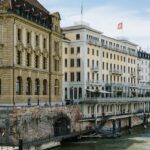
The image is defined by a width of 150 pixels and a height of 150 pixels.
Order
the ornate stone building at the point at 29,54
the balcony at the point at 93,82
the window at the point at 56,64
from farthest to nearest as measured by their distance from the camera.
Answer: the balcony at the point at 93,82, the window at the point at 56,64, the ornate stone building at the point at 29,54

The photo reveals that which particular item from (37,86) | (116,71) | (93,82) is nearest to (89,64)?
(93,82)

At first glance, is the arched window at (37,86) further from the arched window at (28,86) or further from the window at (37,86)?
the arched window at (28,86)

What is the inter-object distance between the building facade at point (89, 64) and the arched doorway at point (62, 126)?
2489cm

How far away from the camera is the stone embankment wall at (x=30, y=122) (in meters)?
68.2

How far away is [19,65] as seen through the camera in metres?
76.6

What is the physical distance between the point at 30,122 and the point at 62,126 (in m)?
13.5

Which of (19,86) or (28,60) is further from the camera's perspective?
(28,60)

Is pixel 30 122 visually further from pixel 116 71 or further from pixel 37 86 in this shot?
pixel 116 71

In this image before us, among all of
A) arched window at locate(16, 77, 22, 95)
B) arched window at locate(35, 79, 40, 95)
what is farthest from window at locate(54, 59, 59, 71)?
arched window at locate(16, 77, 22, 95)

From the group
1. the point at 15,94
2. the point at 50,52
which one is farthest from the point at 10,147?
the point at 50,52

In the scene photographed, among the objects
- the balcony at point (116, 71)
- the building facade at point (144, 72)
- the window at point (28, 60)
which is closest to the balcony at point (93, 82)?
the balcony at point (116, 71)

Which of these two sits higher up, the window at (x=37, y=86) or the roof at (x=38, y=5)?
the roof at (x=38, y=5)

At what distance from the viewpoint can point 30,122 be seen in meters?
72.8

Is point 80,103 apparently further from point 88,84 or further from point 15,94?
point 15,94
